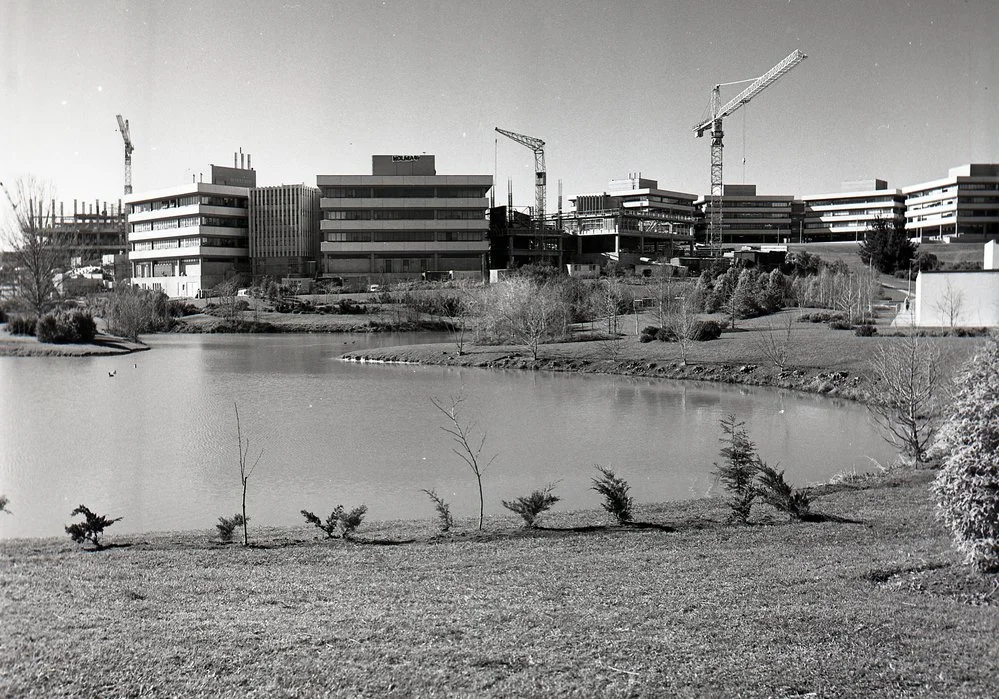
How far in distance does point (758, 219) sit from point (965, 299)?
4393 inches

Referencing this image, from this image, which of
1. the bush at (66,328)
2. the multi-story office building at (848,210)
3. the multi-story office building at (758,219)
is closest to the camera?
the bush at (66,328)

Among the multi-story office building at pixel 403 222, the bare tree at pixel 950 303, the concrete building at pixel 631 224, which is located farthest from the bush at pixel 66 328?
the concrete building at pixel 631 224

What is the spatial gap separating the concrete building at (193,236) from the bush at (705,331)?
226ft

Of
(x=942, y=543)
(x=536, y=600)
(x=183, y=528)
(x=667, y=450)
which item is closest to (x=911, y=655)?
(x=536, y=600)

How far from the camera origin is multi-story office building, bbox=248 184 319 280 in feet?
358

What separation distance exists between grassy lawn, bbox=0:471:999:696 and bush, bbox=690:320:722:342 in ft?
122

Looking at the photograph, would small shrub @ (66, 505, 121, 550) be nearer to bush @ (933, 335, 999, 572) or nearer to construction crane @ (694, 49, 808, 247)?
bush @ (933, 335, 999, 572)

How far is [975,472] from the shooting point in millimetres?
9375

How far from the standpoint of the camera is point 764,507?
1572 cm

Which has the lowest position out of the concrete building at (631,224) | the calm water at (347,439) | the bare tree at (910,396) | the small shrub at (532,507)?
the calm water at (347,439)

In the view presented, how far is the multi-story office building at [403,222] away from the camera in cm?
10612

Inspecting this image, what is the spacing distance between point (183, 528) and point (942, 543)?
12510 mm

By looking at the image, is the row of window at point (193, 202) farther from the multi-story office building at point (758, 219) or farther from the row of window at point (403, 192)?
the multi-story office building at point (758, 219)

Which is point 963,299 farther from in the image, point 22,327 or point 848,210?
point 848,210
